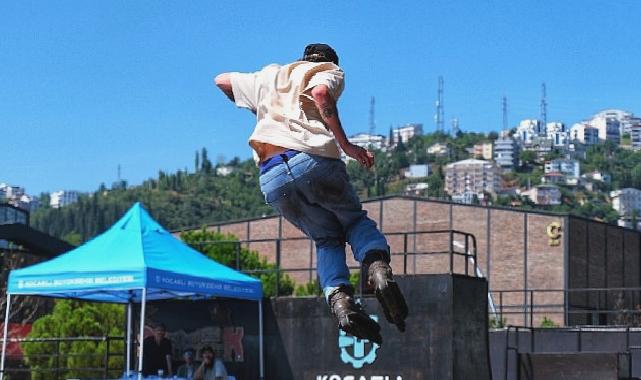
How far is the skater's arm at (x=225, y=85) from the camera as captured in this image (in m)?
7.36

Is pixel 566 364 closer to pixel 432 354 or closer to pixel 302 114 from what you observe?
pixel 432 354

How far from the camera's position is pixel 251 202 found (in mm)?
184875

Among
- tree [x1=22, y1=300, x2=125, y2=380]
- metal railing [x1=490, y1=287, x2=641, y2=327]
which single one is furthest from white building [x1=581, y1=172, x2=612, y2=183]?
tree [x1=22, y1=300, x2=125, y2=380]

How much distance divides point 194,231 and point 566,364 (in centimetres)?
4667

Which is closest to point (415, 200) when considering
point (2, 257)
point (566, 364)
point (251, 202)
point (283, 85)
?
point (2, 257)

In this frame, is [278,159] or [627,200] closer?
[278,159]

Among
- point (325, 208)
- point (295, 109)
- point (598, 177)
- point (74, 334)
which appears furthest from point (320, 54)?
point (598, 177)

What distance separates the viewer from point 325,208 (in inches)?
283

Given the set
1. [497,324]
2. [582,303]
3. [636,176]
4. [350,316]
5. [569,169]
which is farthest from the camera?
[569,169]

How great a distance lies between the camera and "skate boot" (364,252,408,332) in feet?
22.6

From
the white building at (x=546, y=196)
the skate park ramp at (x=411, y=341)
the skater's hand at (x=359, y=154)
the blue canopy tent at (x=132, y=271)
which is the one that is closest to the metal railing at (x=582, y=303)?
the skate park ramp at (x=411, y=341)

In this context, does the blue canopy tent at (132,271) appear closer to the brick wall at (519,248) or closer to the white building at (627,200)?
the brick wall at (519,248)

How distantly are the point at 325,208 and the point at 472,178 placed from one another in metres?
180

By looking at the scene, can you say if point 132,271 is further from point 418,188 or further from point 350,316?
point 418,188
